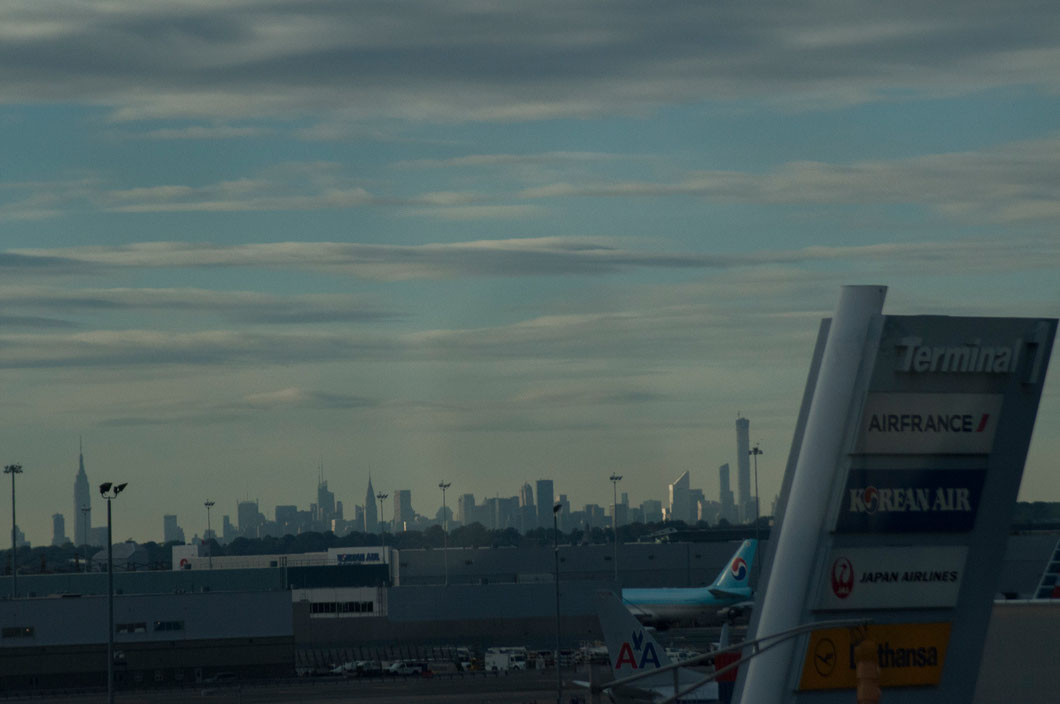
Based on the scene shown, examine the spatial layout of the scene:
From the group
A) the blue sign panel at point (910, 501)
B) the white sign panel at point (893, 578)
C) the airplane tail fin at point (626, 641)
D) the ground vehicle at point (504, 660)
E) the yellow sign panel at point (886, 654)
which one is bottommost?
the ground vehicle at point (504, 660)

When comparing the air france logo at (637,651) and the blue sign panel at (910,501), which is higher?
the blue sign panel at (910,501)

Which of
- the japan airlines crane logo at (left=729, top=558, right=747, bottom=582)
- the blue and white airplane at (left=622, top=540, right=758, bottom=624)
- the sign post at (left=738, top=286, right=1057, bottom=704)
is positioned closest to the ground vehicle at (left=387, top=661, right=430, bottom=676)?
the blue and white airplane at (left=622, top=540, right=758, bottom=624)

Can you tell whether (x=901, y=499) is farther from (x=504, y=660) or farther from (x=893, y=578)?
(x=504, y=660)

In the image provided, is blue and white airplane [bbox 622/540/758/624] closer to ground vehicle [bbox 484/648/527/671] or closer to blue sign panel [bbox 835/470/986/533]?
ground vehicle [bbox 484/648/527/671]

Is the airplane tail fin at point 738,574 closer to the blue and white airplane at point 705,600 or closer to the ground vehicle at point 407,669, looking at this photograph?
the blue and white airplane at point 705,600

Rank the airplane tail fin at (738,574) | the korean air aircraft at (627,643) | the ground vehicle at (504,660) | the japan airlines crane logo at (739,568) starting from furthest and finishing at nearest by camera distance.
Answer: the japan airlines crane logo at (739,568) → the airplane tail fin at (738,574) → the ground vehicle at (504,660) → the korean air aircraft at (627,643)

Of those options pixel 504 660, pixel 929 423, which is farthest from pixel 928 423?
pixel 504 660

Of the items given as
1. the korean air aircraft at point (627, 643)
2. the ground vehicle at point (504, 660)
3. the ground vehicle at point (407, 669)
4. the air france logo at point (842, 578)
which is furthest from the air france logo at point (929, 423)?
the ground vehicle at point (504, 660)

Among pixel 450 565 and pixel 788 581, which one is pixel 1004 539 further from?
pixel 450 565
